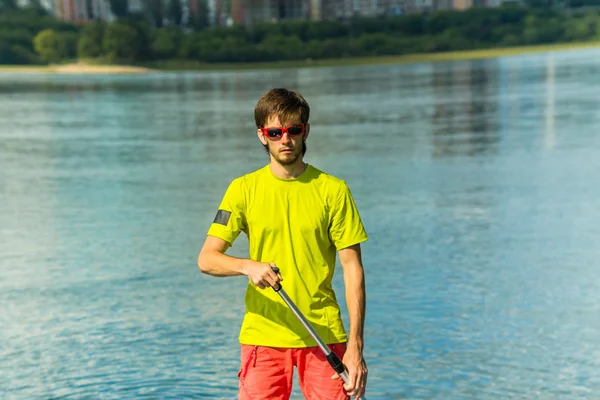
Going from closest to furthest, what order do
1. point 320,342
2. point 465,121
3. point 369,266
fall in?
point 320,342 → point 369,266 → point 465,121

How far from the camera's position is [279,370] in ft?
15.0

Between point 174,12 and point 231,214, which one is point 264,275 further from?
point 174,12

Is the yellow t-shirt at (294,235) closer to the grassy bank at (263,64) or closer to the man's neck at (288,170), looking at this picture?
the man's neck at (288,170)

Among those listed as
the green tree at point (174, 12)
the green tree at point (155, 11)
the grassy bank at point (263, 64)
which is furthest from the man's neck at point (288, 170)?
the green tree at point (155, 11)

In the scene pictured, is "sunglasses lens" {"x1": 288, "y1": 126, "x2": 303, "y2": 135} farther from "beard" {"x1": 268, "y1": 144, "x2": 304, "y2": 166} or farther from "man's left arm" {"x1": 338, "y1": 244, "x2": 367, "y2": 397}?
"man's left arm" {"x1": 338, "y1": 244, "x2": 367, "y2": 397}

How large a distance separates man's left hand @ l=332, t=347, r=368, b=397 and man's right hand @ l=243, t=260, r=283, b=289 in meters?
0.43

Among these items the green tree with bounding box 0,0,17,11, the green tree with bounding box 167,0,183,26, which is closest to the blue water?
the green tree with bounding box 0,0,17,11

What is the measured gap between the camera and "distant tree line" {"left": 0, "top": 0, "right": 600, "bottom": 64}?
440 ft

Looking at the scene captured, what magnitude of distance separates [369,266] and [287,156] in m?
6.01

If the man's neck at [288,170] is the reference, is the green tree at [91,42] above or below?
below

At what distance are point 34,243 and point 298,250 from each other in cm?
788

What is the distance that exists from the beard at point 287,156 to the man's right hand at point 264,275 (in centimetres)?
42

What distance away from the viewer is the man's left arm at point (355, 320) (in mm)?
4441

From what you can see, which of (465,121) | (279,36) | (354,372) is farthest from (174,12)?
(354,372)
